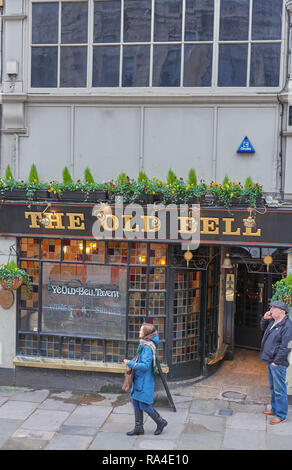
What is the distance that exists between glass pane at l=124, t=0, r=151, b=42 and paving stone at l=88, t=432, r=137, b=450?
280 inches

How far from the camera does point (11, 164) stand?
37.0ft

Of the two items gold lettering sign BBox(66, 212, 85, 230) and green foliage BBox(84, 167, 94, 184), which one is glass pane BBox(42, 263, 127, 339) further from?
green foliage BBox(84, 167, 94, 184)

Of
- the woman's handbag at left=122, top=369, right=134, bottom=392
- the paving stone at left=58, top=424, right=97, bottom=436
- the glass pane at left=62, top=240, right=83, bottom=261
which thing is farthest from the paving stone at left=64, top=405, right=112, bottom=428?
the glass pane at left=62, top=240, right=83, bottom=261

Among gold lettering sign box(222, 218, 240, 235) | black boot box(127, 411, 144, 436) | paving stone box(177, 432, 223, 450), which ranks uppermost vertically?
gold lettering sign box(222, 218, 240, 235)

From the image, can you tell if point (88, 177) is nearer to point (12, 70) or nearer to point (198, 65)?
point (12, 70)

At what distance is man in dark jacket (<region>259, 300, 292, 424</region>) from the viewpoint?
9219mm

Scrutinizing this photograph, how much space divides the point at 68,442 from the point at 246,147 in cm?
595

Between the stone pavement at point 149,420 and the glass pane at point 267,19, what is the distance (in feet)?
22.2

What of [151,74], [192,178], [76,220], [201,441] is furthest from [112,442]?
[151,74]

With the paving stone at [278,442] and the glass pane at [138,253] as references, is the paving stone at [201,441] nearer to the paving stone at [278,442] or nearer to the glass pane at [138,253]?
the paving stone at [278,442]

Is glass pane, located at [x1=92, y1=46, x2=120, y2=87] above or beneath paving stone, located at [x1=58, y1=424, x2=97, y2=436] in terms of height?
above

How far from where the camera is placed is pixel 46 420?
926 centimetres
